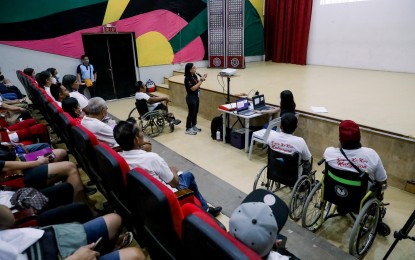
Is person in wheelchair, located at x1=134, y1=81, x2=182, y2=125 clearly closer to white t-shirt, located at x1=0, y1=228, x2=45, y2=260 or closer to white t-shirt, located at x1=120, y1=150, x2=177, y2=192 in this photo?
white t-shirt, located at x1=120, y1=150, x2=177, y2=192

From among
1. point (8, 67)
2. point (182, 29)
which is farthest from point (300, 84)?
point (8, 67)

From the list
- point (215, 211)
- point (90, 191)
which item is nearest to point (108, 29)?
point (90, 191)

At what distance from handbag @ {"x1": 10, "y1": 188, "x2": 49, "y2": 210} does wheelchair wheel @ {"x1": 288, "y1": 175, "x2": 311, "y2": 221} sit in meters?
1.89

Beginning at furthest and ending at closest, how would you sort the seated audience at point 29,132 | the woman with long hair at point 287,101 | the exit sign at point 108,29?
the exit sign at point 108,29 < the woman with long hair at point 287,101 < the seated audience at point 29,132

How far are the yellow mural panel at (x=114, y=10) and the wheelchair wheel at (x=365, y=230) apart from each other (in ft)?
22.8

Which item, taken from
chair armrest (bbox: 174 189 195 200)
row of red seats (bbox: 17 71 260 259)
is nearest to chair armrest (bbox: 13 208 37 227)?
row of red seats (bbox: 17 71 260 259)

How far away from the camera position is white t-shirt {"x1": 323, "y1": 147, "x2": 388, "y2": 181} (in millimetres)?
1988

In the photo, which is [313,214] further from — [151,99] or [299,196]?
[151,99]

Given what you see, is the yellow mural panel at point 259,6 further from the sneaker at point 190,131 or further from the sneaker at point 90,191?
the sneaker at point 90,191

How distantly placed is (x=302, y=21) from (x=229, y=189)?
711cm

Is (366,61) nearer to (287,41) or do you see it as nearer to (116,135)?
(287,41)

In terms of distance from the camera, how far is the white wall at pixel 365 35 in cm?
634

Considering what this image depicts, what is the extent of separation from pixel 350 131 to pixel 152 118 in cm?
328

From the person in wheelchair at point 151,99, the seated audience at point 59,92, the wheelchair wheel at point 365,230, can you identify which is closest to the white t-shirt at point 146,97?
the person in wheelchair at point 151,99
